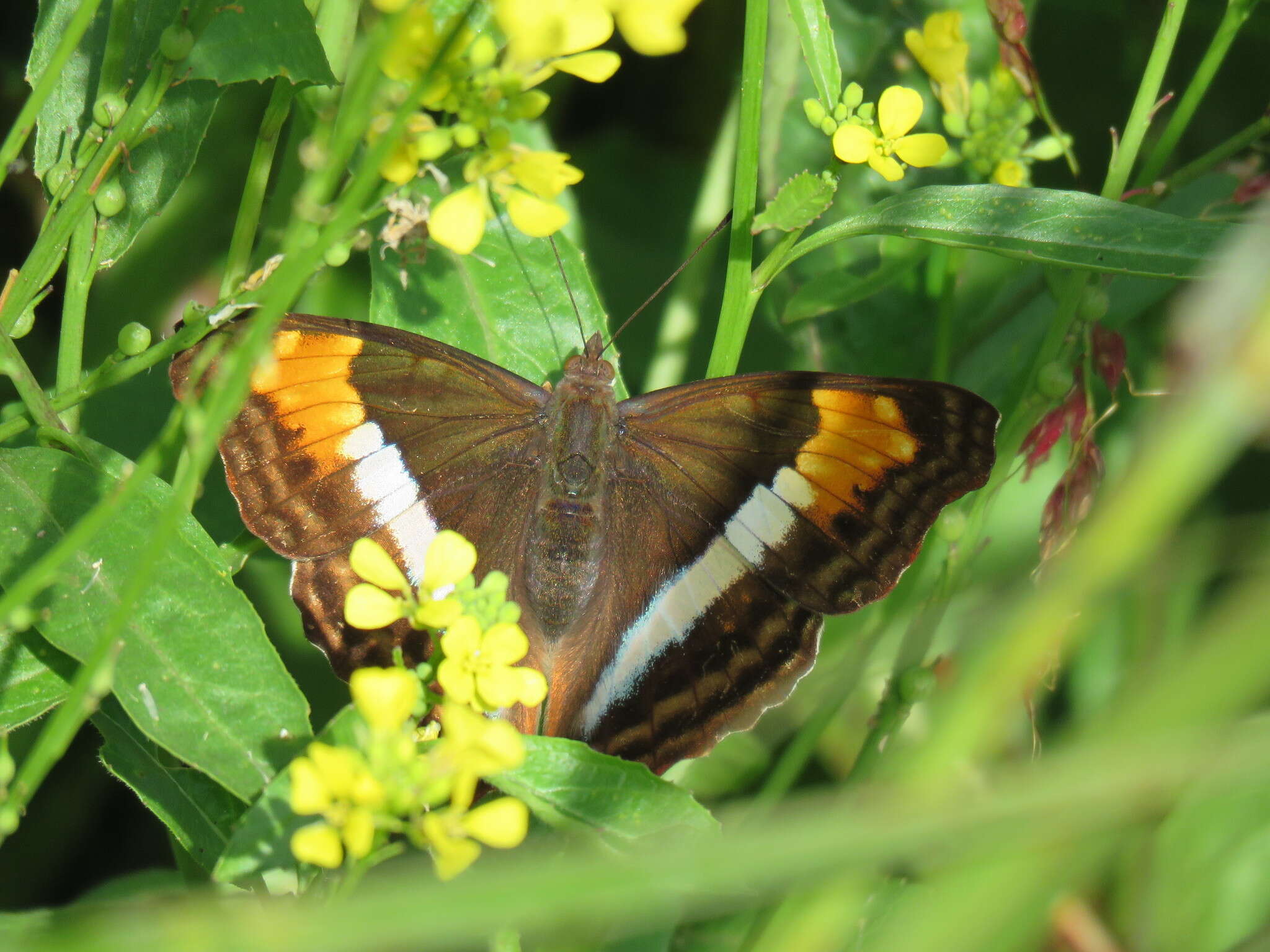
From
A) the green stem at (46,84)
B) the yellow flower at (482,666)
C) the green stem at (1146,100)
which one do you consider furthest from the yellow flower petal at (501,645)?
the green stem at (1146,100)

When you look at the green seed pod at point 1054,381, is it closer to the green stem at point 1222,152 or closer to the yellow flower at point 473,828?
the green stem at point 1222,152

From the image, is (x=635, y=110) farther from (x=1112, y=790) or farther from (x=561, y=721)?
(x=1112, y=790)

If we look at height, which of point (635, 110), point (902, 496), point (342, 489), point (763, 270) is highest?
point (635, 110)

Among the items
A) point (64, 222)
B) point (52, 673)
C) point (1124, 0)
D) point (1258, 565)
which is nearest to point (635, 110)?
point (1124, 0)

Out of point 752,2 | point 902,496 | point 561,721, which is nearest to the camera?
point 752,2

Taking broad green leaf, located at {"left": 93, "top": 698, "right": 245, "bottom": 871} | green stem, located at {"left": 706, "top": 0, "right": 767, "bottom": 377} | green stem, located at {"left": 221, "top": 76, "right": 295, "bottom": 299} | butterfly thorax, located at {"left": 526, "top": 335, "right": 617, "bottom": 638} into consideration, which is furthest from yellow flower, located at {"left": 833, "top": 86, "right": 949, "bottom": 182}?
broad green leaf, located at {"left": 93, "top": 698, "right": 245, "bottom": 871}

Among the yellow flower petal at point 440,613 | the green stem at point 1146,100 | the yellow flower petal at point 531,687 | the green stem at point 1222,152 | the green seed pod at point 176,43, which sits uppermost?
the green seed pod at point 176,43

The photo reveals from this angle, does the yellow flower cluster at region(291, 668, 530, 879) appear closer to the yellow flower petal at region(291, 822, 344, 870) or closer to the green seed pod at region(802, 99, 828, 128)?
the yellow flower petal at region(291, 822, 344, 870)
